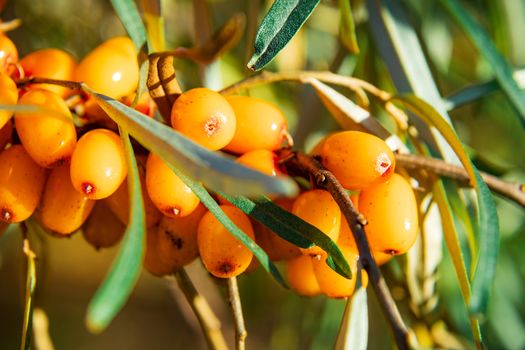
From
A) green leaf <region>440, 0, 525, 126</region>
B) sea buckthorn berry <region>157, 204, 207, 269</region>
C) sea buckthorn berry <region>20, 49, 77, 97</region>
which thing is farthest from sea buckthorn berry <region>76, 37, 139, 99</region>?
green leaf <region>440, 0, 525, 126</region>

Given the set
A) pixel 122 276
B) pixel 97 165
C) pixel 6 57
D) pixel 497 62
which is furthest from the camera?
pixel 497 62

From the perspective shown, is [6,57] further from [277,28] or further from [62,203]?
[277,28]

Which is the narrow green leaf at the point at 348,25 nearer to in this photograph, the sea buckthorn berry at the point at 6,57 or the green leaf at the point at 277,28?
the green leaf at the point at 277,28

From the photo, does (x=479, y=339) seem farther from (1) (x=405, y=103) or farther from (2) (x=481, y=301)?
(1) (x=405, y=103)


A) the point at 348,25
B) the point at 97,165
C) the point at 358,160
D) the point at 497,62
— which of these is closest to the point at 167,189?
the point at 97,165

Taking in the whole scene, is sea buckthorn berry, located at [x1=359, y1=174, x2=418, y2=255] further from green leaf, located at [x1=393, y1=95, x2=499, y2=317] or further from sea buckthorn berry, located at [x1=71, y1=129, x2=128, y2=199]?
sea buckthorn berry, located at [x1=71, y1=129, x2=128, y2=199]

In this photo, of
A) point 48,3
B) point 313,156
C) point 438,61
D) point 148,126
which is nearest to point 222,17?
point 48,3

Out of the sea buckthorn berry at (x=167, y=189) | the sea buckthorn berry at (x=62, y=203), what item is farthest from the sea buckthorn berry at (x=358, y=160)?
the sea buckthorn berry at (x=62, y=203)
